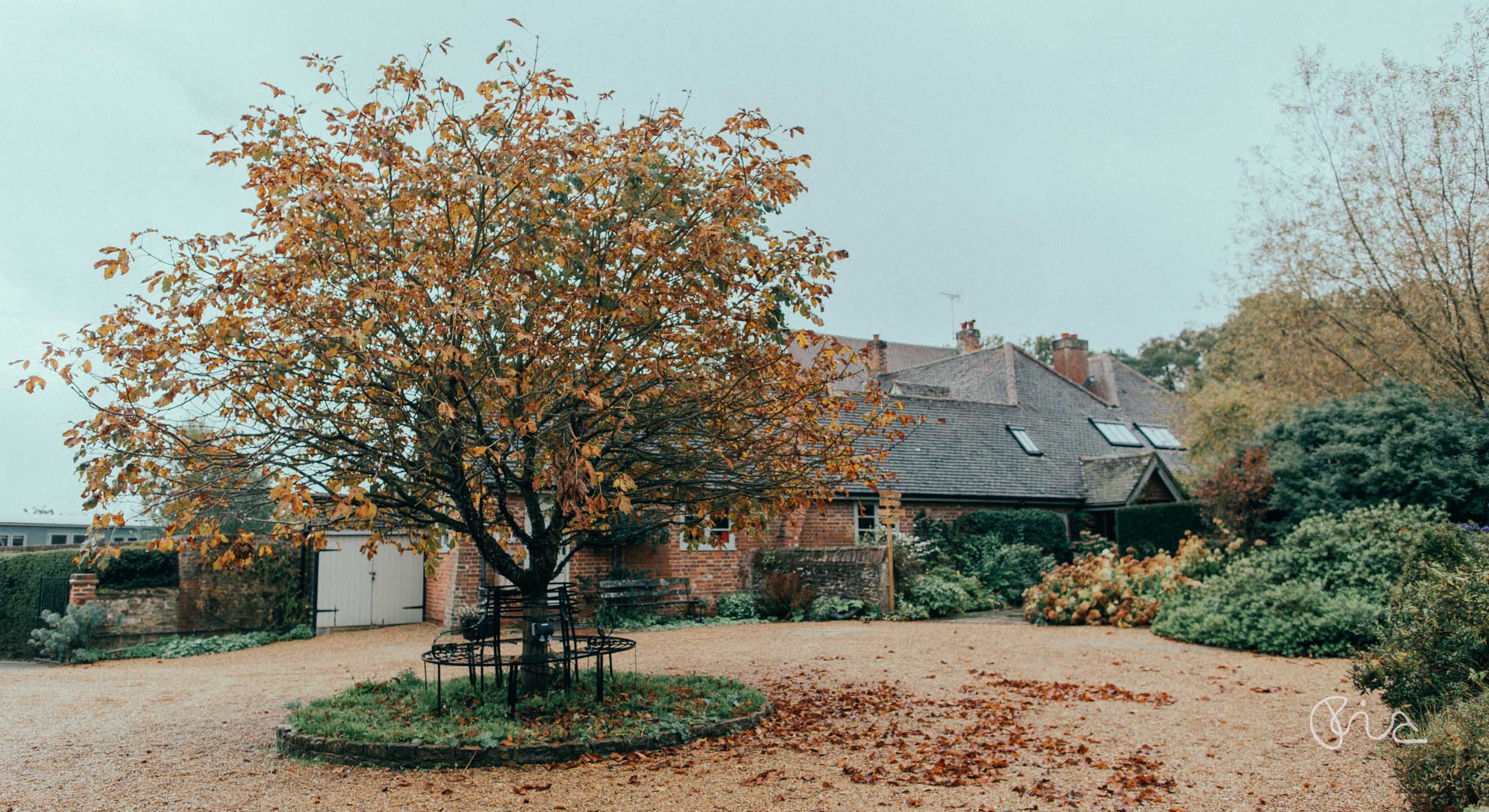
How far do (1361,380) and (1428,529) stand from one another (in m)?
9.90

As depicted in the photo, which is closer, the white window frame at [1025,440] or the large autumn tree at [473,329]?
the large autumn tree at [473,329]

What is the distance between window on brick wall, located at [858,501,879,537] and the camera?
20.6m

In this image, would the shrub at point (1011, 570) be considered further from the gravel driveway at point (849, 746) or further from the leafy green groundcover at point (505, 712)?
the leafy green groundcover at point (505, 712)

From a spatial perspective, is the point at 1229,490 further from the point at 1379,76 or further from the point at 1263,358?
the point at 1379,76

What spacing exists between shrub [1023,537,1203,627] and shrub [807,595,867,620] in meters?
3.09

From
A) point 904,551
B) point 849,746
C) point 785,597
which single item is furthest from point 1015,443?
point 849,746

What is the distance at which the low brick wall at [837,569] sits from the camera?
17641mm

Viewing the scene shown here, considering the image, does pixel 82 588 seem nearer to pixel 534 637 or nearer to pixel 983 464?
pixel 534 637

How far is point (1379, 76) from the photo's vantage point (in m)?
17.4

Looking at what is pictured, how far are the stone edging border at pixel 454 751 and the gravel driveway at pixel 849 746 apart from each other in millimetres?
162

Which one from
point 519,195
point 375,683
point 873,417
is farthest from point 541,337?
point 375,683

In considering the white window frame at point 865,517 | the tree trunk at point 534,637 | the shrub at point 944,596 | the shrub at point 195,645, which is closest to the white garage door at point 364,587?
the shrub at point 195,645

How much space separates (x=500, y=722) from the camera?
288 inches

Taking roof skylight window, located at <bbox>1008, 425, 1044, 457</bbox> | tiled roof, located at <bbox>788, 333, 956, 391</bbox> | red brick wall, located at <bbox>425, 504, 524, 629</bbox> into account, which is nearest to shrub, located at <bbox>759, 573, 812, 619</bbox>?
red brick wall, located at <bbox>425, 504, 524, 629</bbox>
